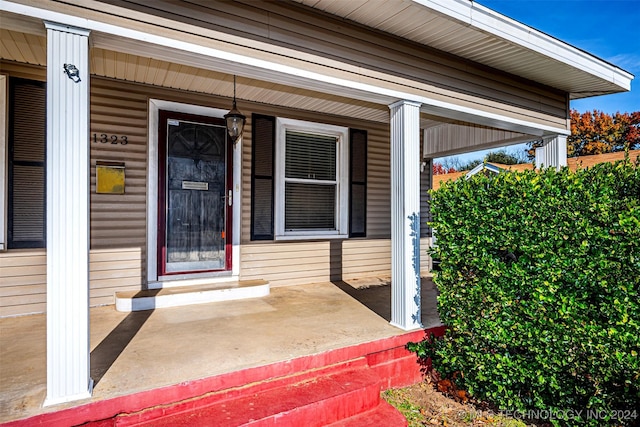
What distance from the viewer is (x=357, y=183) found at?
17.2ft

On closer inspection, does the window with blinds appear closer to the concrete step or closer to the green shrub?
the concrete step

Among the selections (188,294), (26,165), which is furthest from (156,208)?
(26,165)

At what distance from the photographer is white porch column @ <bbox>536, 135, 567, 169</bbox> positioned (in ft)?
14.6

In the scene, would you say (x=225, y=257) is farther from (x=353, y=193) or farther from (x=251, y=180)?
(x=353, y=193)

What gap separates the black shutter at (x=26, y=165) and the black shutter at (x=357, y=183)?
3600mm

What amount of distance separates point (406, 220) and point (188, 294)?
2.38 meters

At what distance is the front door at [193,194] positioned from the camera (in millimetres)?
3990

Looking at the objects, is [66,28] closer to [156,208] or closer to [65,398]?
[65,398]

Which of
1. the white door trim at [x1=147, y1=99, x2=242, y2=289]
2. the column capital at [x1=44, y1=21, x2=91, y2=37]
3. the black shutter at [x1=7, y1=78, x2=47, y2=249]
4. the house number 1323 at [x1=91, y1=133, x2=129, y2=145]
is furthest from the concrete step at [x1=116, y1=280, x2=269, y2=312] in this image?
the column capital at [x1=44, y1=21, x2=91, y2=37]

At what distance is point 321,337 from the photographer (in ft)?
9.20

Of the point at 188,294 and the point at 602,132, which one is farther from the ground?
the point at 602,132

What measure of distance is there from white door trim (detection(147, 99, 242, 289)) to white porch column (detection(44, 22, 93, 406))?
1.97 meters

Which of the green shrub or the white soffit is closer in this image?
the green shrub

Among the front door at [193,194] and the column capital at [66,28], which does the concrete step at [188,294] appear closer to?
the front door at [193,194]
